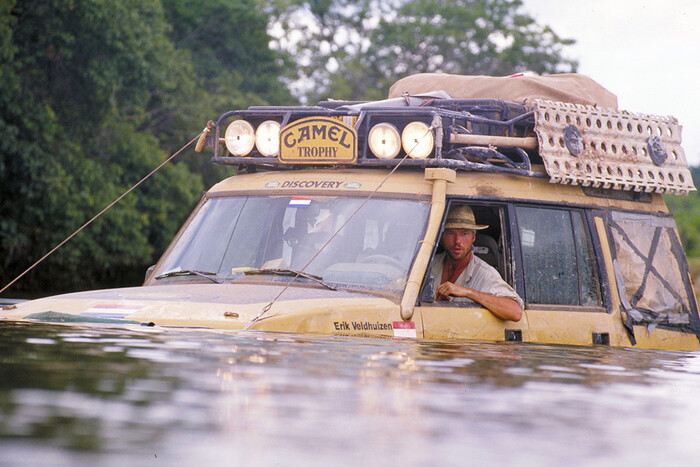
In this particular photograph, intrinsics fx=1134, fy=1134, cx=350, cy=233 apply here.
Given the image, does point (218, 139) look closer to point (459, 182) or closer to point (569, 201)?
point (459, 182)

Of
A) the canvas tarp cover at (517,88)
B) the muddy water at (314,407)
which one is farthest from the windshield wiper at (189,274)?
the canvas tarp cover at (517,88)

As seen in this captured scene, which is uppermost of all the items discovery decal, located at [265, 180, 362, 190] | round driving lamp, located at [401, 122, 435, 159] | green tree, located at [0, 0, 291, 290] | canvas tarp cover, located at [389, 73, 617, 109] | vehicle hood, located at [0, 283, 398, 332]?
green tree, located at [0, 0, 291, 290]

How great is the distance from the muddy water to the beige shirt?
2366 millimetres

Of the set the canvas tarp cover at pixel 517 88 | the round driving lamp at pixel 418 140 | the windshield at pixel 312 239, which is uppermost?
the canvas tarp cover at pixel 517 88

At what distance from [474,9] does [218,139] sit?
40.1 meters

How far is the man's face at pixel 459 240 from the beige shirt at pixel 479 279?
0.27 ft

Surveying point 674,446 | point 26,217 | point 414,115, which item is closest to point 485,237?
point 414,115

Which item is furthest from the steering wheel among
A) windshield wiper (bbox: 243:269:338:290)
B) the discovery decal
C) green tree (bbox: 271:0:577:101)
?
green tree (bbox: 271:0:577:101)

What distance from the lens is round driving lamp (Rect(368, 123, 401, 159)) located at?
21.8ft

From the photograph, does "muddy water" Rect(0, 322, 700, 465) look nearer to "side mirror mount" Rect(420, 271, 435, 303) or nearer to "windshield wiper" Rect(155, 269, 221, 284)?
"side mirror mount" Rect(420, 271, 435, 303)

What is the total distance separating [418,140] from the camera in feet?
21.6

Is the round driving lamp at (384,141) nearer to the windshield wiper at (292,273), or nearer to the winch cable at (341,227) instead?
the winch cable at (341,227)

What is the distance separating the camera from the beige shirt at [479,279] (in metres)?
6.45

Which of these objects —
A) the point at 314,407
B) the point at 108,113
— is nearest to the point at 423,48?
the point at 108,113
